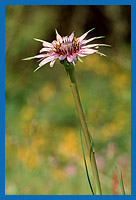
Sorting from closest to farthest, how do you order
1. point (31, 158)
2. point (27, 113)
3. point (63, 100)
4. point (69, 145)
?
point (31, 158), point (69, 145), point (27, 113), point (63, 100)

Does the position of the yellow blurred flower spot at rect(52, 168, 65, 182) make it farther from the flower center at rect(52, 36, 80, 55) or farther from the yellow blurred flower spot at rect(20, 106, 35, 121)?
the flower center at rect(52, 36, 80, 55)

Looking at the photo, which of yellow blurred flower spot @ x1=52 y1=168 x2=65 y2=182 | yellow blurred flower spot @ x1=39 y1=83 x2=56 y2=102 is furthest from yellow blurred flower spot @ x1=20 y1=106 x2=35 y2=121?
yellow blurred flower spot @ x1=52 y1=168 x2=65 y2=182

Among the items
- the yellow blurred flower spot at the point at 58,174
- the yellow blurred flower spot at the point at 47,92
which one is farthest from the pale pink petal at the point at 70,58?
the yellow blurred flower spot at the point at 47,92

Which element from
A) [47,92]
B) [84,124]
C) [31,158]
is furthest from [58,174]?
[84,124]

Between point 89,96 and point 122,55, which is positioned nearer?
point 89,96

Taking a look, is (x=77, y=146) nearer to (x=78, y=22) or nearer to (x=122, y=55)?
(x=122, y=55)

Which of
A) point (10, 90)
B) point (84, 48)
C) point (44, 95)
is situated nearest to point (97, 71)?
point (44, 95)

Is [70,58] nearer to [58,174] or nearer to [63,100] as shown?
[58,174]

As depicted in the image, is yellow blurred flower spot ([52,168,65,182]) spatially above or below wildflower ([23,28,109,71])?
below

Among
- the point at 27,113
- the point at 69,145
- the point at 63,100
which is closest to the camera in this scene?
the point at 69,145
